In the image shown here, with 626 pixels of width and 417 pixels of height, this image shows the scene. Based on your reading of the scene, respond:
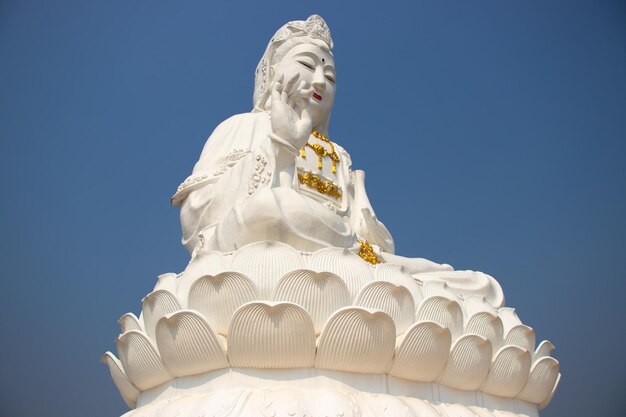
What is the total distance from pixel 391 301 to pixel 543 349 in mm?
1456

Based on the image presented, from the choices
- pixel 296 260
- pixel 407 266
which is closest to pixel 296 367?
pixel 296 260

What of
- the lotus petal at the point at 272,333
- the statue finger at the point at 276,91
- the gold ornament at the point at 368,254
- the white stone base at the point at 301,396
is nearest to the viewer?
the white stone base at the point at 301,396

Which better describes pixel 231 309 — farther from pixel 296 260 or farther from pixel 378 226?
pixel 378 226

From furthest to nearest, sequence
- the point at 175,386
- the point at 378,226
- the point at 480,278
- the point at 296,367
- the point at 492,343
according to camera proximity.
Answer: the point at 378,226 → the point at 480,278 → the point at 492,343 → the point at 175,386 → the point at 296,367

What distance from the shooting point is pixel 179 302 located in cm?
373

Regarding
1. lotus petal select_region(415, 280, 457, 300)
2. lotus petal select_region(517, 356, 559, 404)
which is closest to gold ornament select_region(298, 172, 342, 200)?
lotus petal select_region(415, 280, 457, 300)

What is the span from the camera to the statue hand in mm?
4539

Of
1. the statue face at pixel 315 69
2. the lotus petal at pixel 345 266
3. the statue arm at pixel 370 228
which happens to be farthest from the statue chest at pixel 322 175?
the lotus petal at pixel 345 266

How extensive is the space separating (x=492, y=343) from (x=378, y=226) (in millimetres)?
1911

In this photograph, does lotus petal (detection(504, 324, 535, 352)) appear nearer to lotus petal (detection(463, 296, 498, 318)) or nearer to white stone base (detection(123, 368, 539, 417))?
lotus petal (detection(463, 296, 498, 318))

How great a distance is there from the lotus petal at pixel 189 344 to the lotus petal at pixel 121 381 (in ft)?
2.16

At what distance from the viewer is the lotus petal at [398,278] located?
400 cm

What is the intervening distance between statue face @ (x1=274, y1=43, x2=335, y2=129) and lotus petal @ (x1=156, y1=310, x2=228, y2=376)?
2722 millimetres

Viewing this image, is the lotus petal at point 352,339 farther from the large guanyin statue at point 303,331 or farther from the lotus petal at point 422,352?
the lotus petal at point 422,352
